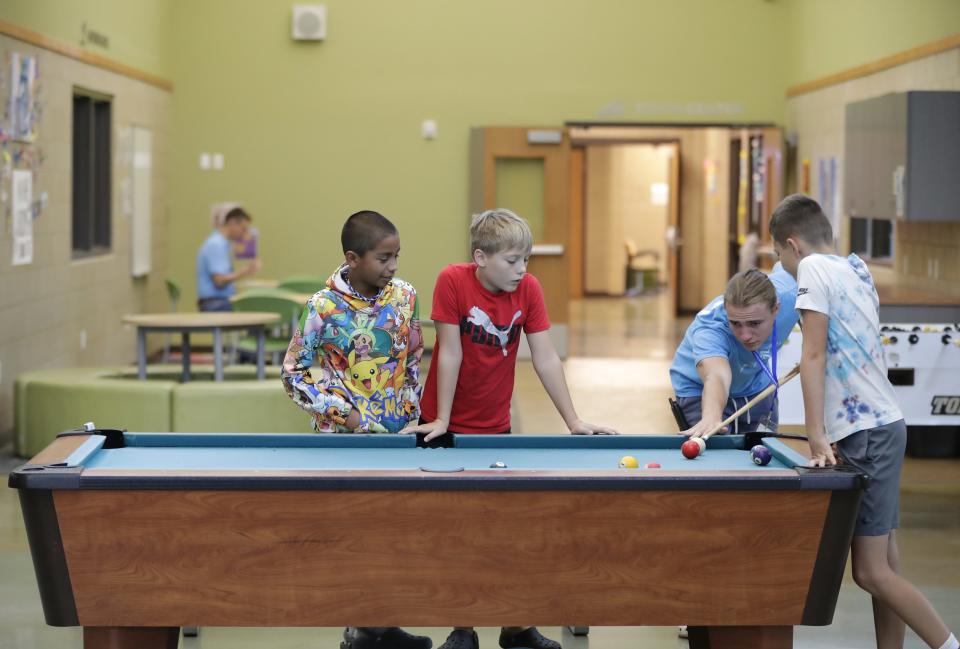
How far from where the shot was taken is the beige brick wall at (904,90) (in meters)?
8.81

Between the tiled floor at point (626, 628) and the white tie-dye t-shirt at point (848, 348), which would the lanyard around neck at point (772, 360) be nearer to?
the white tie-dye t-shirt at point (848, 348)

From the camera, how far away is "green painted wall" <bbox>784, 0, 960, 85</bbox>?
9430 millimetres

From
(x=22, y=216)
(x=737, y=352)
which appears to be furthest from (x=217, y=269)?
(x=737, y=352)

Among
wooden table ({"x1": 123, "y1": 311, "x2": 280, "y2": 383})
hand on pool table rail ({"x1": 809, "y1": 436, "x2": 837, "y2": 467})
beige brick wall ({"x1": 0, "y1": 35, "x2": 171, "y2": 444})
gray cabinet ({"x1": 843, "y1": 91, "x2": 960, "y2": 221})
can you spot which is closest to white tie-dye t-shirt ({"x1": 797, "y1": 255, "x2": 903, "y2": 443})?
hand on pool table rail ({"x1": 809, "y1": 436, "x2": 837, "y2": 467})

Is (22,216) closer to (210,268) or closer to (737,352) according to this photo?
(210,268)

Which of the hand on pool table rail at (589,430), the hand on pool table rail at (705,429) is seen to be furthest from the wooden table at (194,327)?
the hand on pool table rail at (705,429)

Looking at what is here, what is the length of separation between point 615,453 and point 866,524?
75 cm

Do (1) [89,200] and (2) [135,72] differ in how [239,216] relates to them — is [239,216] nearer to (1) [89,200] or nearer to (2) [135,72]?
(1) [89,200]

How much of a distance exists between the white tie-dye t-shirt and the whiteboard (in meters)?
9.32

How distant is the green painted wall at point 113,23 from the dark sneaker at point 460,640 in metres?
5.87

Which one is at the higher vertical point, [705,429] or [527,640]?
[705,429]

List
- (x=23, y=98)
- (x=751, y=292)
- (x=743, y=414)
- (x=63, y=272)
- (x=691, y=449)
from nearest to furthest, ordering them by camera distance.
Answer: (x=691, y=449)
(x=751, y=292)
(x=743, y=414)
(x=23, y=98)
(x=63, y=272)

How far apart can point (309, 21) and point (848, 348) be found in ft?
34.8

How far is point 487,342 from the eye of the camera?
13.8ft
